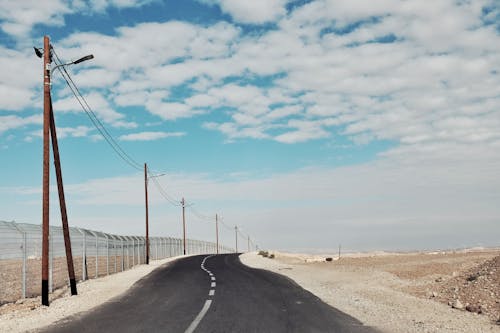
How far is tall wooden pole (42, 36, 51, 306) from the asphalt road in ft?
7.79

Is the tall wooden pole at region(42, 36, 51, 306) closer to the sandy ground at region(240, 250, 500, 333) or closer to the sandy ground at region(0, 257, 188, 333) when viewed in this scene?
the sandy ground at region(0, 257, 188, 333)

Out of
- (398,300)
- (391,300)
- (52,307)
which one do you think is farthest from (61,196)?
(398,300)

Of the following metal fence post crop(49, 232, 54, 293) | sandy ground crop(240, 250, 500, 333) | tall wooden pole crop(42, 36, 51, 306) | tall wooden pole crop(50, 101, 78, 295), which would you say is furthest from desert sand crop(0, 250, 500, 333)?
tall wooden pole crop(50, 101, 78, 295)

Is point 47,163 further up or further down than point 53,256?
further up

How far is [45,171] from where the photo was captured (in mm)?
18156

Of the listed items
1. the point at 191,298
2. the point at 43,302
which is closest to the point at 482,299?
the point at 191,298

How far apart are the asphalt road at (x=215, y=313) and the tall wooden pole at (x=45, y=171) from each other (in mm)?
2375

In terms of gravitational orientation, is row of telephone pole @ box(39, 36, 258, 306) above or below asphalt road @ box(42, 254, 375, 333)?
above

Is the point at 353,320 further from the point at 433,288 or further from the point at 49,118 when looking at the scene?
the point at 49,118

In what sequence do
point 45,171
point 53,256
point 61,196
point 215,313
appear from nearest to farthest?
point 215,313 < point 45,171 < point 61,196 < point 53,256

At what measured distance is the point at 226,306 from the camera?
14.5 meters

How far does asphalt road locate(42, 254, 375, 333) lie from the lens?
11258 millimetres

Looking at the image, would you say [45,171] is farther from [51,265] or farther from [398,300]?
[398,300]

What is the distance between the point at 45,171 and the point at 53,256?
514 centimetres
